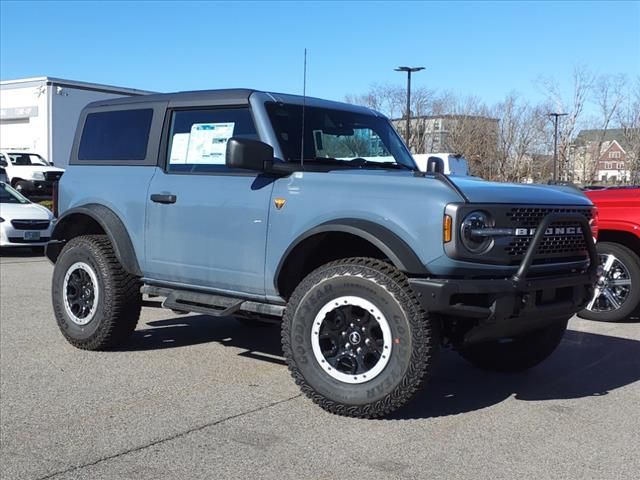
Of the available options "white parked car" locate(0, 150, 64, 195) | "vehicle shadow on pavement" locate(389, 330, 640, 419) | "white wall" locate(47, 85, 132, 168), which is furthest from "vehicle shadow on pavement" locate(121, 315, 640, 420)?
"white wall" locate(47, 85, 132, 168)

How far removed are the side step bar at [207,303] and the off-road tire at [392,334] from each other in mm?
342

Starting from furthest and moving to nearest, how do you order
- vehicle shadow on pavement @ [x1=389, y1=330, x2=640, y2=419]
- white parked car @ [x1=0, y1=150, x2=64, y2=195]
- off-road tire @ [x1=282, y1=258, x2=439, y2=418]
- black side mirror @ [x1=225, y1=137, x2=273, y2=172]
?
white parked car @ [x1=0, y1=150, x2=64, y2=195] → vehicle shadow on pavement @ [x1=389, y1=330, x2=640, y2=419] → black side mirror @ [x1=225, y1=137, x2=273, y2=172] → off-road tire @ [x1=282, y1=258, x2=439, y2=418]

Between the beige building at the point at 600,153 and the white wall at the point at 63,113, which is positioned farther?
the white wall at the point at 63,113

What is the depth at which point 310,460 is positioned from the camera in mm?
3854

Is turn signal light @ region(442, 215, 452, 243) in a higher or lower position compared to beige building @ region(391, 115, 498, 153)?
lower

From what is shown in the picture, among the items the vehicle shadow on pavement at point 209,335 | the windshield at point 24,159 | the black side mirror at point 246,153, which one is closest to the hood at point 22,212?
the vehicle shadow on pavement at point 209,335

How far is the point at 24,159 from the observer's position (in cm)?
3069

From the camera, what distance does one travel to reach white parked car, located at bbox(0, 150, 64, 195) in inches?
1166

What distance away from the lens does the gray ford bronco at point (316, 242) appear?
4.29 m

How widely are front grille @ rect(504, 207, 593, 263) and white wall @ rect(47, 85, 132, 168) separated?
3179 centimetres

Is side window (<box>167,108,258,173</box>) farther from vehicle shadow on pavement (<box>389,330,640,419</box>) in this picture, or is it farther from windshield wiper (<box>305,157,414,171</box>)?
vehicle shadow on pavement (<box>389,330,640,419</box>)

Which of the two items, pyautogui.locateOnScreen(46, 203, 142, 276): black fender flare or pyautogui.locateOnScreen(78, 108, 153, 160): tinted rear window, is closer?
pyautogui.locateOnScreen(46, 203, 142, 276): black fender flare

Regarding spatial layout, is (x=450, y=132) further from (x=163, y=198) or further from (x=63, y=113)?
(x=163, y=198)

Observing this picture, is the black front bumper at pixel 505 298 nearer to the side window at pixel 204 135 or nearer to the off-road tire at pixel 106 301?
the side window at pixel 204 135
